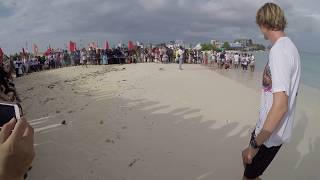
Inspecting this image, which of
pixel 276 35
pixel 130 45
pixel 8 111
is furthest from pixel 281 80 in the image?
pixel 130 45

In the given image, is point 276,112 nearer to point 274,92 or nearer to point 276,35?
point 274,92

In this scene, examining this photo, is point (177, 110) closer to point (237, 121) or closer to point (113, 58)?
point (237, 121)

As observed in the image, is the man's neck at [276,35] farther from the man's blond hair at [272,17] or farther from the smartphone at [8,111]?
the smartphone at [8,111]

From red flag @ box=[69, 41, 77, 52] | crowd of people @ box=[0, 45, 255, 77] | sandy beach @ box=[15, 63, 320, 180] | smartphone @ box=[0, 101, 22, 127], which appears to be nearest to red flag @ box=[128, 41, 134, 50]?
crowd of people @ box=[0, 45, 255, 77]

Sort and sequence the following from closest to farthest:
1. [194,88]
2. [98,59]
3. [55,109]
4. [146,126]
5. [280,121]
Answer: [280,121], [146,126], [55,109], [194,88], [98,59]

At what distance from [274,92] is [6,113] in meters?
1.89

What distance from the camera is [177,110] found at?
35.1 ft

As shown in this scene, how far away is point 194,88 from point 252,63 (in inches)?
832

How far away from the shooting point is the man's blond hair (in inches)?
119

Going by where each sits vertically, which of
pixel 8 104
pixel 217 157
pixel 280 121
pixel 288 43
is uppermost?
pixel 288 43

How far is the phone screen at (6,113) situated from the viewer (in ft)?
6.14

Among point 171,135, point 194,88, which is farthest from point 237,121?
point 194,88

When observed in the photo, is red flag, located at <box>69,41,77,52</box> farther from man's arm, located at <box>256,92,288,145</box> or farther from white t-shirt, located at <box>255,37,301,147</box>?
man's arm, located at <box>256,92,288,145</box>

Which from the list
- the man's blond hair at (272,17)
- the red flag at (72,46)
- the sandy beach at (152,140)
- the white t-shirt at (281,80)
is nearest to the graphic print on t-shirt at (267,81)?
the white t-shirt at (281,80)
